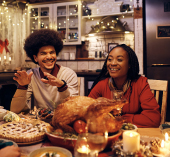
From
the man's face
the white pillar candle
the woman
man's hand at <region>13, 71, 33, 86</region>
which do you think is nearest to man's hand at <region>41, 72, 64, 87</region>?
man's hand at <region>13, 71, 33, 86</region>

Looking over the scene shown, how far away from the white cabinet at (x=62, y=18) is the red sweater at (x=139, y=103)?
2834 mm

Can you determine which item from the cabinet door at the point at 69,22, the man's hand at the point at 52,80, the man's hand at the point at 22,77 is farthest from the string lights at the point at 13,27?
the man's hand at the point at 52,80

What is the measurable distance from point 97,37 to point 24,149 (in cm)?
400

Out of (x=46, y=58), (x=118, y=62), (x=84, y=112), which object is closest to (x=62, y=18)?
(x=46, y=58)

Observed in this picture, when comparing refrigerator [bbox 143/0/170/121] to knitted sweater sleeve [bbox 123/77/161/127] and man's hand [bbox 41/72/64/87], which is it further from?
man's hand [bbox 41/72/64/87]

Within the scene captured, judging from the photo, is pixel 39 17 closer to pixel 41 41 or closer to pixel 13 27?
pixel 13 27

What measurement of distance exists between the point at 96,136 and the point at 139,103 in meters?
1.00

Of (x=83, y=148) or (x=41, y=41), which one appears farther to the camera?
(x=41, y=41)

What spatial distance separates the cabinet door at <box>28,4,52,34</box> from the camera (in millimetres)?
4459

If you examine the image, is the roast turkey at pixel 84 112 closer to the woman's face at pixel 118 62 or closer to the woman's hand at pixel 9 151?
the woman's hand at pixel 9 151

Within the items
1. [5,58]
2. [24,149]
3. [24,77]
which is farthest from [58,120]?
[5,58]

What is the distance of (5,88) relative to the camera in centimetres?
339

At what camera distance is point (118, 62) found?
153 centimetres

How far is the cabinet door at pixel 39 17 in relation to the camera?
4.46 meters
